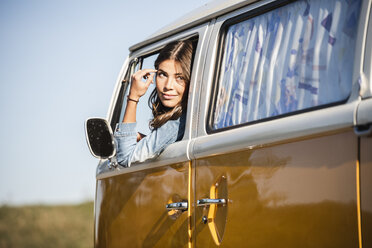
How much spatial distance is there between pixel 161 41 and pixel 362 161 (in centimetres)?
217

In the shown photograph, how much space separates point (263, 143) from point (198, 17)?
127 centimetres

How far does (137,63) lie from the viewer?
4.48 metres

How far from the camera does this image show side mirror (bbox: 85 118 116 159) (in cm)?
395

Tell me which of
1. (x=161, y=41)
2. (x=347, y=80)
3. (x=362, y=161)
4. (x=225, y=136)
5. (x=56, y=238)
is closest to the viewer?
(x=362, y=161)

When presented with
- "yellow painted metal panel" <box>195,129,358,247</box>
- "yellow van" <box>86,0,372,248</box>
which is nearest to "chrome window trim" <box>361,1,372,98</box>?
"yellow van" <box>86,0,372,248</box>

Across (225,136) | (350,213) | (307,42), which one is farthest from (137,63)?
(350,213)

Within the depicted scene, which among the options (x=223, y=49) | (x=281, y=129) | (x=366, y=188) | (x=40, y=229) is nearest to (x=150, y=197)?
(x=223, y=49)

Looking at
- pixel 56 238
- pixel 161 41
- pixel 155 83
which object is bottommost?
pixel 56 238

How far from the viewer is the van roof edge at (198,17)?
11.4 feet

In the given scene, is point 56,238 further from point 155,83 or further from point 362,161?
point 362,161

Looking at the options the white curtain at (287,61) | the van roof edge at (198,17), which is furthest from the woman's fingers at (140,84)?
the white curtain at (287,61)

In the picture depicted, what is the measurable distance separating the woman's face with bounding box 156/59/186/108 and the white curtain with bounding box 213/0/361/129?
1.61 feet

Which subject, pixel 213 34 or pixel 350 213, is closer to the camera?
pixel 350 213

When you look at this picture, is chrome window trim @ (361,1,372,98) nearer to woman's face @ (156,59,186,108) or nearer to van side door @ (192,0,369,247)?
van side door @ (192,0,369,247)
